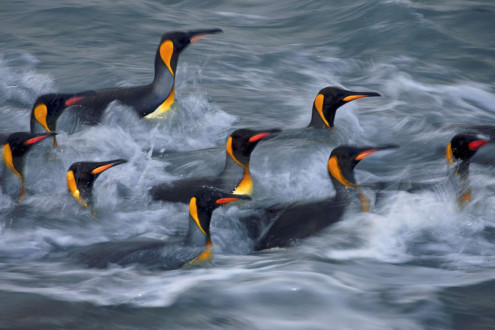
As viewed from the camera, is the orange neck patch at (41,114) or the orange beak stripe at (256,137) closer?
the orange beak stripe at (256,137)

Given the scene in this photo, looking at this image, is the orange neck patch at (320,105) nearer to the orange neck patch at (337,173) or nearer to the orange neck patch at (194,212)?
the orange neck patch at (337,173)

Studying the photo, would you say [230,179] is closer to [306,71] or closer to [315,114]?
[315,114]

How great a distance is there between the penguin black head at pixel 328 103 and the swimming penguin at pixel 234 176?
95 cm

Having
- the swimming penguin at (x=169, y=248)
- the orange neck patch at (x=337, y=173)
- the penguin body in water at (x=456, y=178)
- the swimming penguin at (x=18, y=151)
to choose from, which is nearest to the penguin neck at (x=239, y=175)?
the orange neck patch at (x=337, y=173)

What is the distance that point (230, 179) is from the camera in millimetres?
5402

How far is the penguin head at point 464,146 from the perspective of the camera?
5.21 metres

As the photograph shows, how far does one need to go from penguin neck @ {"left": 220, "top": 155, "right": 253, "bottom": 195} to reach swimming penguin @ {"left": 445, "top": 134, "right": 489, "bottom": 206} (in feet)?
4.70

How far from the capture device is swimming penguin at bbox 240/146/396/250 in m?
4.66

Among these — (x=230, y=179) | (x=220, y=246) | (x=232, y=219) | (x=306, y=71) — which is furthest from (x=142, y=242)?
(x=306, y=71)

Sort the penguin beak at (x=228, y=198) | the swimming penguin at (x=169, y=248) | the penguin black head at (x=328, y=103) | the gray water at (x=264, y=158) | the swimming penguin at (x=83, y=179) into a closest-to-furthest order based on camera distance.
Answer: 1. the gray water at (x=264, y=158)
2. the swimming penguin at (x=169, y=248)
3. the penguin beak at (x=228, y=198)
4. the swimming penguin at (x=83, y=179)
5. the penguin black head at (x=328, y=103)

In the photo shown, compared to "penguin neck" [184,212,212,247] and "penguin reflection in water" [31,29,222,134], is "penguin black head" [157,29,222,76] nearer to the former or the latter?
"penguin reflection in water" [31,29,222,134]

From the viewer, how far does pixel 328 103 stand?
6.21m

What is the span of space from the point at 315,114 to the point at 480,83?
2.86 meters

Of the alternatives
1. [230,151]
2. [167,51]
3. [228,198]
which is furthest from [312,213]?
[167,51]
